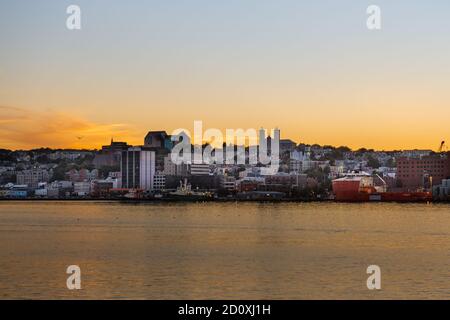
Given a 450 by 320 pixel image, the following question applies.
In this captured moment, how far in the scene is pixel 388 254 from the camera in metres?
25.4

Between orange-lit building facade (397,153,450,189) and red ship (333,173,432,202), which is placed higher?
orange-lit building facade (397,153,450,189)

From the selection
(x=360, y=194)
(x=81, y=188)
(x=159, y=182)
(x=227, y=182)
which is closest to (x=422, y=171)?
(x=360, y=194)

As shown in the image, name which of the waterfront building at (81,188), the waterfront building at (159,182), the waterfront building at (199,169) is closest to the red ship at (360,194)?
the waterfront building at (199,169)

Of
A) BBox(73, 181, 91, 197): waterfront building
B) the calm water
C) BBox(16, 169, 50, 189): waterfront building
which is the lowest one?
the calm water

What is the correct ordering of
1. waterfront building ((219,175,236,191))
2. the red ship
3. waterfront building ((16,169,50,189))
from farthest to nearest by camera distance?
waterfront building ((16,169,50,189)) < waterfront building ((219,175,236,191)) < the red ship

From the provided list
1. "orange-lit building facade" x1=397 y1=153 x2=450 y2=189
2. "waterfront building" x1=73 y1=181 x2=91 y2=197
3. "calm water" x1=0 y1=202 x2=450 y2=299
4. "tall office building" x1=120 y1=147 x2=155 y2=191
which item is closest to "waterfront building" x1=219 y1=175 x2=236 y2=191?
"tall office building" x1=120 y1=147 x2=155 y2=191

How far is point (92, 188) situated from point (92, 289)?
10497cm

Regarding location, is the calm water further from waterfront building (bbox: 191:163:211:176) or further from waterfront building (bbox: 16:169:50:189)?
waterfront building (bbox: 16:169:50:189)

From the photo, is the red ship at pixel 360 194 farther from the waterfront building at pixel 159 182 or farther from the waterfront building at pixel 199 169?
the waterfront building at pixel 159 182

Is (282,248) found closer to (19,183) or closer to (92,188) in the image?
(92,188)

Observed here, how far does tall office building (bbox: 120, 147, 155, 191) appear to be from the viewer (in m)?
120

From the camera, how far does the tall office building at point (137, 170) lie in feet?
395

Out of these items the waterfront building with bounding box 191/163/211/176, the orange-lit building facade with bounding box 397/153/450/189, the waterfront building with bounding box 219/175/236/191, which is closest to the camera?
the orange-lit building facade with bounding box 397/153/450/189
